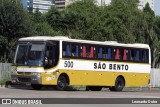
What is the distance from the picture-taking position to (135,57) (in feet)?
129

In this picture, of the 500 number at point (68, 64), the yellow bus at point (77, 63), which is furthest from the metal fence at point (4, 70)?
the 500 number at point (68, 64)

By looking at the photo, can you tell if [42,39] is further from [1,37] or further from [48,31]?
[48,31]

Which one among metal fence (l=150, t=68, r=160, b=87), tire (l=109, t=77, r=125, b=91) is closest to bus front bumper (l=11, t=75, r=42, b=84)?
tire (l=109, t=77, r=125, b=91)

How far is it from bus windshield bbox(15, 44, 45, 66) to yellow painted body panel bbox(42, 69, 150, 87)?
3.18 feet

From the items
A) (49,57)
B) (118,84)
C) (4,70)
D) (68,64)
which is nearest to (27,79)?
(49,57)

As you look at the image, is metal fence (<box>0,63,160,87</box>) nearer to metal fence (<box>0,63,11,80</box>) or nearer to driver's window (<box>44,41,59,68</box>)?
metal fence (<box>0,63,11,80</box>)

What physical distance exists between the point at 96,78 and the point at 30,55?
5.64 meters

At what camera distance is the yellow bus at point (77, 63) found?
109 ft

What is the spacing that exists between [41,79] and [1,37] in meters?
11.2

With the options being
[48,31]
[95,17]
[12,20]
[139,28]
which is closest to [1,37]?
[12,20]

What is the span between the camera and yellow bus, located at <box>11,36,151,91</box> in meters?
33.2

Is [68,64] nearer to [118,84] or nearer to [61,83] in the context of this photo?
[61,83]

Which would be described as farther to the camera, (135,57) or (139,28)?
(139,28)

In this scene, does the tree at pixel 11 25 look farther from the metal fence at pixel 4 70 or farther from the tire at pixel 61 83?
the tire at pixel 61 83
